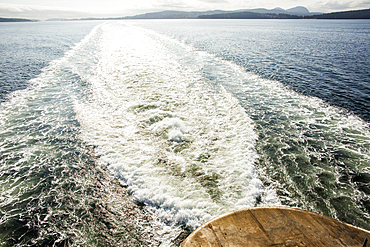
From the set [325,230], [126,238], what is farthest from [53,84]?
[325,230]

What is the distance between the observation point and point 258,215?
11.8 feet

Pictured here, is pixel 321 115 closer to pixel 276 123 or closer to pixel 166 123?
pixel 276 123

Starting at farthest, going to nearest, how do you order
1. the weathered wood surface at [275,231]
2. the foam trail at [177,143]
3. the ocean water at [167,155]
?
the foam trail at [177,143]
the ocean water at [167,155]
the weathered wood surface at [275,231]

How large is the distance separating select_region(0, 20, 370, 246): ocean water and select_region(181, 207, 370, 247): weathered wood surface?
1301 mm

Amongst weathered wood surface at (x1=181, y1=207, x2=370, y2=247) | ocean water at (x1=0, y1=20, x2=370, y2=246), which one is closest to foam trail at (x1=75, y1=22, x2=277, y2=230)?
ocean water at (x1=0, y1=20, x2=370, y2=246)

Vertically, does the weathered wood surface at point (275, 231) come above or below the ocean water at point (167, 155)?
above

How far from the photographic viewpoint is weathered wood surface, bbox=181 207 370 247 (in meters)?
3.14

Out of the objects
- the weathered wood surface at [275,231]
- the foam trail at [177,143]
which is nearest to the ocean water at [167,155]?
the foam trail at [177,143]

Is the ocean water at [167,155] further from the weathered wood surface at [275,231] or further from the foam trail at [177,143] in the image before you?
the weathered wood surface at [275,231]

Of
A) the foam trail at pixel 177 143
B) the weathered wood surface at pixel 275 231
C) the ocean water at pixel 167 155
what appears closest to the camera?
the weathered wood surface at pixel 275 231

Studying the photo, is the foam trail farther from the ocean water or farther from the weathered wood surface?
the weathered wood surface

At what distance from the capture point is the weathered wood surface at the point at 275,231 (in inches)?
123

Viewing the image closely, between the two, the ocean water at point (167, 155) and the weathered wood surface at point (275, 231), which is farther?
the ocean water at point (167, 155)

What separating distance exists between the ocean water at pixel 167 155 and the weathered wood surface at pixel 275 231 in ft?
4.27
